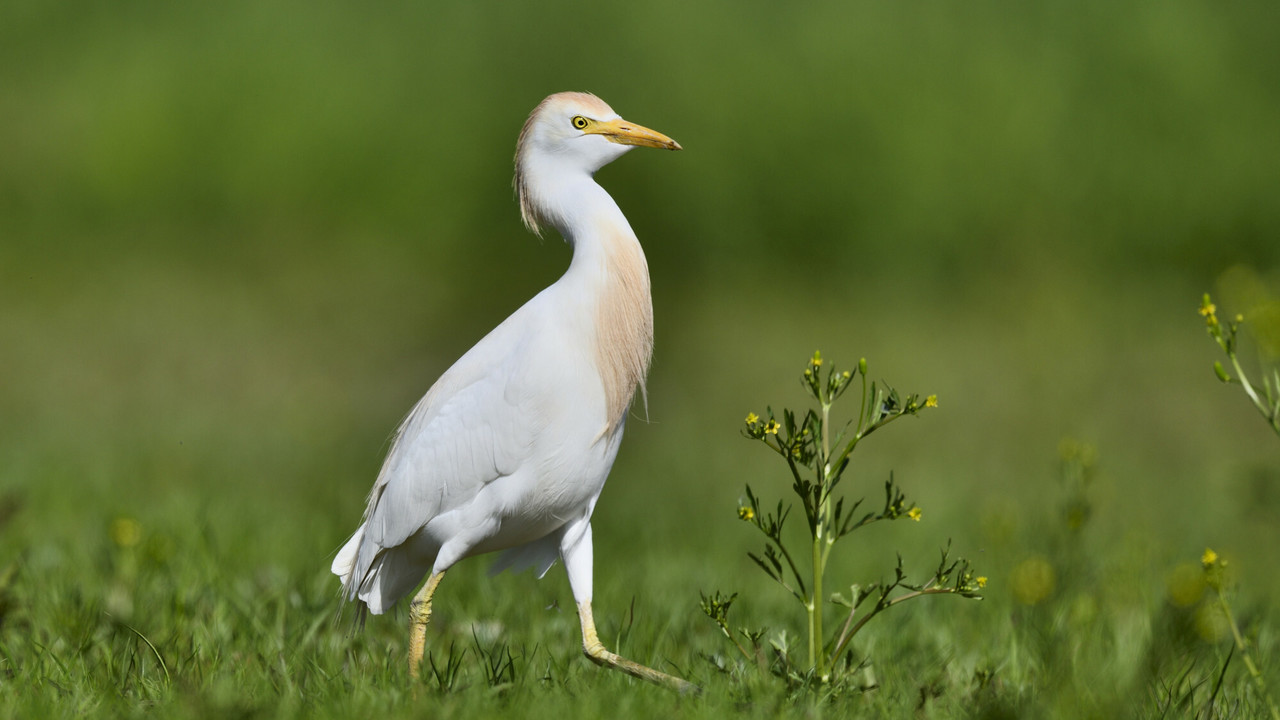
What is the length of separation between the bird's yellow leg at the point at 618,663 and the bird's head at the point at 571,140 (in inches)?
40.5

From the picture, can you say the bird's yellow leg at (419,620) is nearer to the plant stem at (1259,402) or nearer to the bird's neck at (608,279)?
the bird's neck at (608,279)

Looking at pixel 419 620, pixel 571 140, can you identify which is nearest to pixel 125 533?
pixel 419 620

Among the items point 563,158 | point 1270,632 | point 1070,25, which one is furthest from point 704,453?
point 1070,25

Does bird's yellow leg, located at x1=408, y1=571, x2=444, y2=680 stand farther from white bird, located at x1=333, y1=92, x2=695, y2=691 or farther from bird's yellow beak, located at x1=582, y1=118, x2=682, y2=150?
bird's yellow beak, located at x1=582, y1=118, x2=682, y2=150

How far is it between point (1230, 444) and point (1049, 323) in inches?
56.2

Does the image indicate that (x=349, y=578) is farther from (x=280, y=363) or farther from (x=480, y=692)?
(x=280, y=363)

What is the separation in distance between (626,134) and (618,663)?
1.30 metres

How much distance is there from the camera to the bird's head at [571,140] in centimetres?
292

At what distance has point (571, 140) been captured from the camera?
2.94 meters

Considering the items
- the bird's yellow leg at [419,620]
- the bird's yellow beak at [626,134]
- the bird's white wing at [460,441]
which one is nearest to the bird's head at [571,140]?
the bird's yellow beak at [626,134]

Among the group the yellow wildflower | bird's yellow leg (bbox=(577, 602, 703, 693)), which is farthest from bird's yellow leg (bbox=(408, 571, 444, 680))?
the yellow wildflower

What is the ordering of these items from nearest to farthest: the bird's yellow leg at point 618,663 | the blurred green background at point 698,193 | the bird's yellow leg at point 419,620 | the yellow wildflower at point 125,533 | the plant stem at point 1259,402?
the plant stem at point 1259,402, the bird's yellow leg at point 618,663, the bird's yellow leg at point 419,620, the yellow wildflower at point 125,533, the blurred green background at point 698,193

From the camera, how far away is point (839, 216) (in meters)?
8.91

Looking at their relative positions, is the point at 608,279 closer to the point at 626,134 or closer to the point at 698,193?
the point at 626,134
